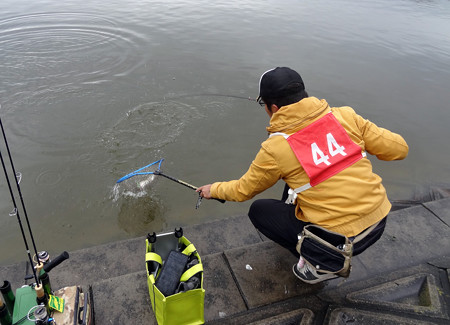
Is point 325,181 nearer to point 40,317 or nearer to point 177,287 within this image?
point 177,287

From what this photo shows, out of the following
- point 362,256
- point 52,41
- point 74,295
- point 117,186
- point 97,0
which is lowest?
point 117,186

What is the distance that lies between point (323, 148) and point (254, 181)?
540 mm

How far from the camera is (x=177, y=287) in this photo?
2.09 m

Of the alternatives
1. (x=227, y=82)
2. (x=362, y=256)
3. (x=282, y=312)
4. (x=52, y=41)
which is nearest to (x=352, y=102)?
(x=227, y=82)

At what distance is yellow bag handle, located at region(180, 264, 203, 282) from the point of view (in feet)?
6.86

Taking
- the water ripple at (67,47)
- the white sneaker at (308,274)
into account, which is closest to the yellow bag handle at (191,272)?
the white sneaker at (308,274)

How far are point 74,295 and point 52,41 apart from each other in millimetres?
8298

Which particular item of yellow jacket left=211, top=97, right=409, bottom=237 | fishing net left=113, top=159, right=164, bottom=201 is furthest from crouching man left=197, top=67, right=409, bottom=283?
fishing net left=113, top=159, right=164, bottom=201

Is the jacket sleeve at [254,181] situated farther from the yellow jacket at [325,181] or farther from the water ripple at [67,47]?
the water ripple at [67,47]

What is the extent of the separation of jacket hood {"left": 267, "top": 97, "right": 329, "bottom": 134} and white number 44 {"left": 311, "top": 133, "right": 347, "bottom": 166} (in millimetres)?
158

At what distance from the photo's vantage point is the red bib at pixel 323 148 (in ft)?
6.57

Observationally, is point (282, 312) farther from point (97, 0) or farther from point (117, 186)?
point (97, 0)

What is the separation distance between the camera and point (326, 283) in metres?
2.57

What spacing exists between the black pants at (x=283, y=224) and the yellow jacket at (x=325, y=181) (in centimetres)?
15
